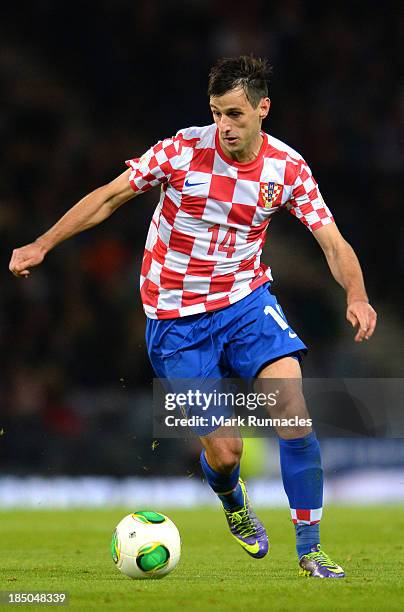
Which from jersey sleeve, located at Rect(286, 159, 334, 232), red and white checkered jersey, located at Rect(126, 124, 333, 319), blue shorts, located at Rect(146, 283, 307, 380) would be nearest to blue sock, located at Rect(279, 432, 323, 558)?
blue shorts, located at Rect(146, 283, 307, 380)

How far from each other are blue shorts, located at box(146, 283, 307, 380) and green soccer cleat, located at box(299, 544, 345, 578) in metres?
0.88

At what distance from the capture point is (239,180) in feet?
18.7

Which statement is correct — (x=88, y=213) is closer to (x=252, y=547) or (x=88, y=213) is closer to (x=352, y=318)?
(x=352, y=318)

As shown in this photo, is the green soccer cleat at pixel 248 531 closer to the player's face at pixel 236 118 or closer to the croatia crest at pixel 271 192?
the croatia crest at pixel 271 192

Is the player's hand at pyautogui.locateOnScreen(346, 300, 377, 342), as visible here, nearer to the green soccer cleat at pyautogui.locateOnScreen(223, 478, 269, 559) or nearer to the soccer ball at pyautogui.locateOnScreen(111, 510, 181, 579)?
the soccer ball at pyautogui.locateOnScreen(111, 510, 181, 579)

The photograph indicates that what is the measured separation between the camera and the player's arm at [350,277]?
5133 mm

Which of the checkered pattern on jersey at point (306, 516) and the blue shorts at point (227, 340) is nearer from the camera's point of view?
the checkered pattern on jersey at point (306, 516)

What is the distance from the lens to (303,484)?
5484 mm

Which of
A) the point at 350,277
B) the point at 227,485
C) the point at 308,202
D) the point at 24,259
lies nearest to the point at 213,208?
the point at 308,202

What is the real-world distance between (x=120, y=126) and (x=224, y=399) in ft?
31.9

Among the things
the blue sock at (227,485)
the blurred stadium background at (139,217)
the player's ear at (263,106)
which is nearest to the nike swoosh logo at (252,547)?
the blue sock at (227,485)

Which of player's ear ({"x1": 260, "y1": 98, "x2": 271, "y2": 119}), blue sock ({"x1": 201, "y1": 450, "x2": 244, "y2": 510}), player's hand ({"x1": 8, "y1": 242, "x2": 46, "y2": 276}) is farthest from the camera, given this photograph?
blue sock ({"x1": 201, "y1": 450, "x2": 244, "y2": 510})

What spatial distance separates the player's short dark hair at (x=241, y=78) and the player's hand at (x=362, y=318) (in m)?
1.05

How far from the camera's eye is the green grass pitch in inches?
174
